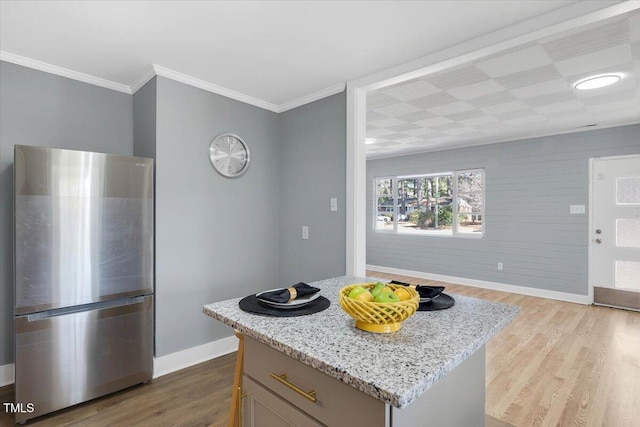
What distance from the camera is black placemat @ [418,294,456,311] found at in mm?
1349

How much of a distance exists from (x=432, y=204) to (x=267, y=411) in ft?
19.0

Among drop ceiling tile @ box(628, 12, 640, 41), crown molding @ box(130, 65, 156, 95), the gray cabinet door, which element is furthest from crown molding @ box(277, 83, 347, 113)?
the gray cabinet door

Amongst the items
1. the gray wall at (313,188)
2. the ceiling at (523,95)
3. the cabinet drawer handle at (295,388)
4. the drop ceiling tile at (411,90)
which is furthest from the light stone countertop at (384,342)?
the drop ceiling tile at (411,90)

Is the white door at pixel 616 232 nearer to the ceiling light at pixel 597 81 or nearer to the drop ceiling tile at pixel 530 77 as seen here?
the ceiling light at pixel 597 81

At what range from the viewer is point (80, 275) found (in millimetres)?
2090

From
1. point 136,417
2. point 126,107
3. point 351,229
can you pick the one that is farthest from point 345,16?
point 136,417

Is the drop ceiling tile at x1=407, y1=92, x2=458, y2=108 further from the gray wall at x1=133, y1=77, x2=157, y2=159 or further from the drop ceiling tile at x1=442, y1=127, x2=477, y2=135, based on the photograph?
the gray wall at x1=133, y1=77, x2=157, y2=159

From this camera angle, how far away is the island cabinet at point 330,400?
33.7 inches

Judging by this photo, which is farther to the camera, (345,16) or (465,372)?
(345,16)

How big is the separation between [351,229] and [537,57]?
190 centimetres

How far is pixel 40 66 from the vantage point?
8.02 feet

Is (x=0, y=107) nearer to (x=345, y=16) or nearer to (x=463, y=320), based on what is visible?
(x=345, y=16)

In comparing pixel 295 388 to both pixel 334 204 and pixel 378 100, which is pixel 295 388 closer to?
pixel 334 204

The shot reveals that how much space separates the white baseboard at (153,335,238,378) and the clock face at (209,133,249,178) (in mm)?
1504
